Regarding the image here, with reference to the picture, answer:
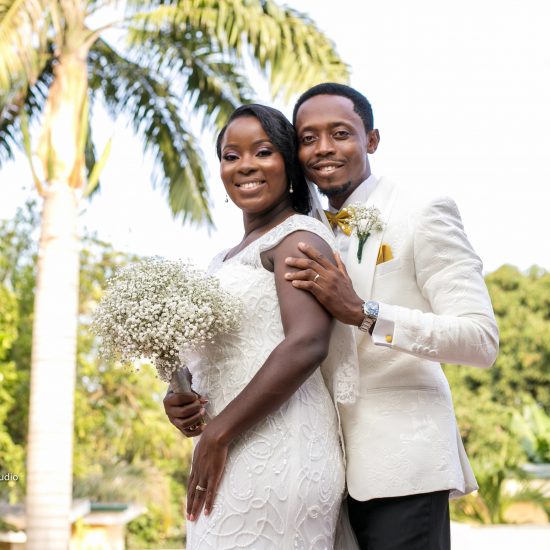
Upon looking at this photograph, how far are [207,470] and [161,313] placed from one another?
517mm

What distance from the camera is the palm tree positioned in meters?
8.88

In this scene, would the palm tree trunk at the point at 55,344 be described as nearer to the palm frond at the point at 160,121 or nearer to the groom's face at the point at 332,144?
the palm frond at the point at 160,121

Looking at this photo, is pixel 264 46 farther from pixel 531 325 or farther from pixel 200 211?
pixel 531 325

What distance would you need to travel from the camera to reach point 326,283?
2.84 metres

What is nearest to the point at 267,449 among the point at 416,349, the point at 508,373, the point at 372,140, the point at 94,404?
the point at 416,349

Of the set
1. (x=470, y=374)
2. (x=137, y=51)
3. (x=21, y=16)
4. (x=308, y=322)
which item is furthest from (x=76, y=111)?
(x=470, y=374)

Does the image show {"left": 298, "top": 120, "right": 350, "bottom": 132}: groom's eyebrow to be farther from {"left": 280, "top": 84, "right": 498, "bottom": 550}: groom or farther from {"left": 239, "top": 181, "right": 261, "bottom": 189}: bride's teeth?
{"left": 239, "top": 181, "right": 261, "bottom": 189}: bride's teeth

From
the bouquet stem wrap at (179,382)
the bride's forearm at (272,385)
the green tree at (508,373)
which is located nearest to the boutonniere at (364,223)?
the bride's forearm at (272,385)

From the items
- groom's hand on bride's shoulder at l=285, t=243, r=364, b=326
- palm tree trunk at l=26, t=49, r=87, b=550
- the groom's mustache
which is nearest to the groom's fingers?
groom's hand on bride's shoulder at l=285, t=243, r=364, b=326

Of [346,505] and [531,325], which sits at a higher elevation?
[531,325]

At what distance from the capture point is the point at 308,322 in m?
2.83

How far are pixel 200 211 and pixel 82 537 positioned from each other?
514 cm

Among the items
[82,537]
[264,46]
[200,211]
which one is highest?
[264,46]

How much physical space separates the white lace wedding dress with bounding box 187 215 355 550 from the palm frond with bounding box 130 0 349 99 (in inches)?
267
